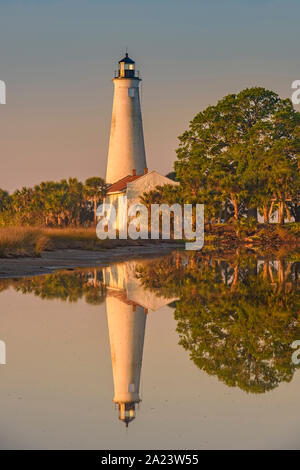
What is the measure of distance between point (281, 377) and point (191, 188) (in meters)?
43.3

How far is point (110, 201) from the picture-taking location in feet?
213

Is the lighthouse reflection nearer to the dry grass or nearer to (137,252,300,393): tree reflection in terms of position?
(137,252,300,393): tree reflection

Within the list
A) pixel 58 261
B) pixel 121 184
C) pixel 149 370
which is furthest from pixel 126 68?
pixel 149 370

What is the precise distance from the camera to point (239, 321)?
12766 mm

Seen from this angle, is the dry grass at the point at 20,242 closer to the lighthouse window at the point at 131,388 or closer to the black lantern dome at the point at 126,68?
the lighthouse window at the point at 131,388

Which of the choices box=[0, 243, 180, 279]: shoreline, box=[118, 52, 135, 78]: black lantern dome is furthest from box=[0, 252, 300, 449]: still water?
box=[118, 52, 135, 78]: black lantern dome

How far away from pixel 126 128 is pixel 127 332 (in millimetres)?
53883

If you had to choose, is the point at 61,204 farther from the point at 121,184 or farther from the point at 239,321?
the point at 239,321

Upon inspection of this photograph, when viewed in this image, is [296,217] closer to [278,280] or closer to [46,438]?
[278,280]

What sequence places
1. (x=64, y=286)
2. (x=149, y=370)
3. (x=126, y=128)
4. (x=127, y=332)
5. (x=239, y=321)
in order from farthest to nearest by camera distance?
(x=126, y=128)
(x=64, y=286)
(x=239, y=321)
(x=127, y=332)
(x=149, y=370)

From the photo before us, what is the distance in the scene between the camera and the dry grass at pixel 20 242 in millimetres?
27938

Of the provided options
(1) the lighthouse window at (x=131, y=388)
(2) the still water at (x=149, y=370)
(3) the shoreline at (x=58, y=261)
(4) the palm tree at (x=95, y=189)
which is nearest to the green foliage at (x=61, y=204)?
(4) the palm tree at (x=95, y=189)

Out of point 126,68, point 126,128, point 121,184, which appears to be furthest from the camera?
point 126,128

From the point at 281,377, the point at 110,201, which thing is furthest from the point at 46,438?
the point at 110,201
